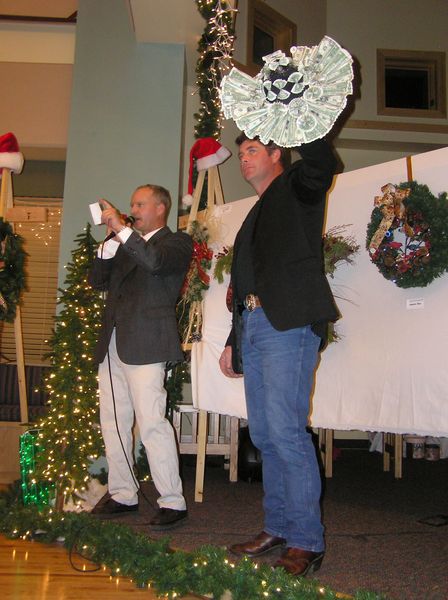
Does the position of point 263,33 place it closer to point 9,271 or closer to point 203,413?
point 9,271

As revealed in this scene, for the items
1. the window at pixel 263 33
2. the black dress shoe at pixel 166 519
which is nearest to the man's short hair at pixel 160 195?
the black dress shoe at pixel 166 519

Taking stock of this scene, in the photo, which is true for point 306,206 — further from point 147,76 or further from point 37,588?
point 147,76

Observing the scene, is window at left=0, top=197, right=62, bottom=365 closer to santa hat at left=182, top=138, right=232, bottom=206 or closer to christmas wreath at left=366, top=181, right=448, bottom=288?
santa hat at left=182, top=138, right=232, bottom=206

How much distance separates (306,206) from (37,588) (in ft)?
5.06

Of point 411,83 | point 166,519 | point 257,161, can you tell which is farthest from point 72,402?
point 411,83

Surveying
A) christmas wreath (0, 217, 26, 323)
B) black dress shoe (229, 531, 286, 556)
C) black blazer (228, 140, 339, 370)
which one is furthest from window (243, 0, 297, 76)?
black dress shoe (229, 531, 286, 556)

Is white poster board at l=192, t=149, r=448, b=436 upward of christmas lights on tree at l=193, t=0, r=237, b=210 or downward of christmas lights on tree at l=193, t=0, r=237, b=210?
downward

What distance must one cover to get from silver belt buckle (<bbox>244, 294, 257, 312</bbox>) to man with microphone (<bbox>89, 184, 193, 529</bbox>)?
54cm

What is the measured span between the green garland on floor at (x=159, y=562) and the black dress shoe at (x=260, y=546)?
0.09 metres

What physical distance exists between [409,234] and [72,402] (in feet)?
5.81

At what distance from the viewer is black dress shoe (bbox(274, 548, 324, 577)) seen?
1.74 m

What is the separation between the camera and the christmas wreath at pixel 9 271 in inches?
147

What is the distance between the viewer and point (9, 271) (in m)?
3.80

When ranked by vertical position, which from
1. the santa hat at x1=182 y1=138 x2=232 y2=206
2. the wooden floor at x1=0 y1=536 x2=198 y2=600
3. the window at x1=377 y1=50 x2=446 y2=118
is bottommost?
the wooden floor at x1=0 y1=536 x2=198 y2=600
